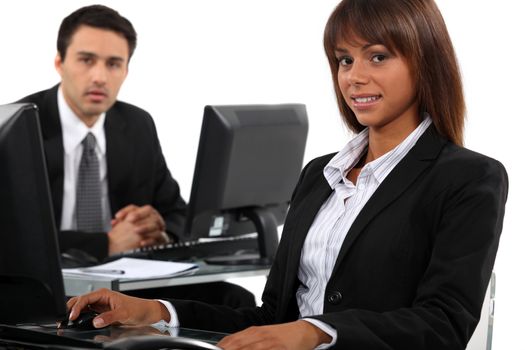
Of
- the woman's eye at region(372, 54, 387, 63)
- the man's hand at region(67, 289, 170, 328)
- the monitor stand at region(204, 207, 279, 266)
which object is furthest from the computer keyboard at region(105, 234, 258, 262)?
the woman's eye at region(372, 54, 387, 63)

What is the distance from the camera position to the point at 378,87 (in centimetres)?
230

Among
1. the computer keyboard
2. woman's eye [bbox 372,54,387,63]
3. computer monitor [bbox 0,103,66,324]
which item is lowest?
the computer keyboard

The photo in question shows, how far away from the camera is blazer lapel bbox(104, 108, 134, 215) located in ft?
14.8

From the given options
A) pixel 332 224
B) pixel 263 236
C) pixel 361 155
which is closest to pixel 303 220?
pixel 332 224

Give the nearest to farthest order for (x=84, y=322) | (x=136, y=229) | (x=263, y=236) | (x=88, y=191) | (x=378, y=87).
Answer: (x=84, y=322)
(x=378, y=87)
(x=263, y=236)
(x=136, y=229)
(x=88, y=191)

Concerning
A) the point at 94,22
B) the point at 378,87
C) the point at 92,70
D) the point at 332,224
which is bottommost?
the point at 332,224

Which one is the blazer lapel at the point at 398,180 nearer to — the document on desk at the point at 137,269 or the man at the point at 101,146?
the document on desk at the point at 137,269

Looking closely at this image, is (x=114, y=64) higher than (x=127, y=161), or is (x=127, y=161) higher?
(x=114, y=64)

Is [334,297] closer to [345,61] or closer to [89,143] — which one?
[345,61]

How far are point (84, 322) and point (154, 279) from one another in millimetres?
1414

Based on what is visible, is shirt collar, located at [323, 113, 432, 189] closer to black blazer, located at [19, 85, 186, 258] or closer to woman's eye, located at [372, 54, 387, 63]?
woman's eye, located at [372, 54, 387, 63]

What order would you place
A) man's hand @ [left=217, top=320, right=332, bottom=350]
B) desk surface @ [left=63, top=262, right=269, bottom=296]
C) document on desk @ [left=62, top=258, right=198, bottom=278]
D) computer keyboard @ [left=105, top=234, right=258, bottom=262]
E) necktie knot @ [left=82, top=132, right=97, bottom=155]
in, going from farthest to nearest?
necktie knot @ [left=82, top=132, right=97, bottom=155] < computer keyboard @ [left=105, top=234, right=258, bottom=262] < document on desk @ [left=62, top=258, right=198, bottom=278] < desk surface @ [left=63, top=262, right=269, bottom=296] < man's hand @ [left=217, top=320, right=332, bottom=350]

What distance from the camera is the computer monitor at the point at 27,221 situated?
1815 millimetres

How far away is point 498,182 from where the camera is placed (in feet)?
7.07
